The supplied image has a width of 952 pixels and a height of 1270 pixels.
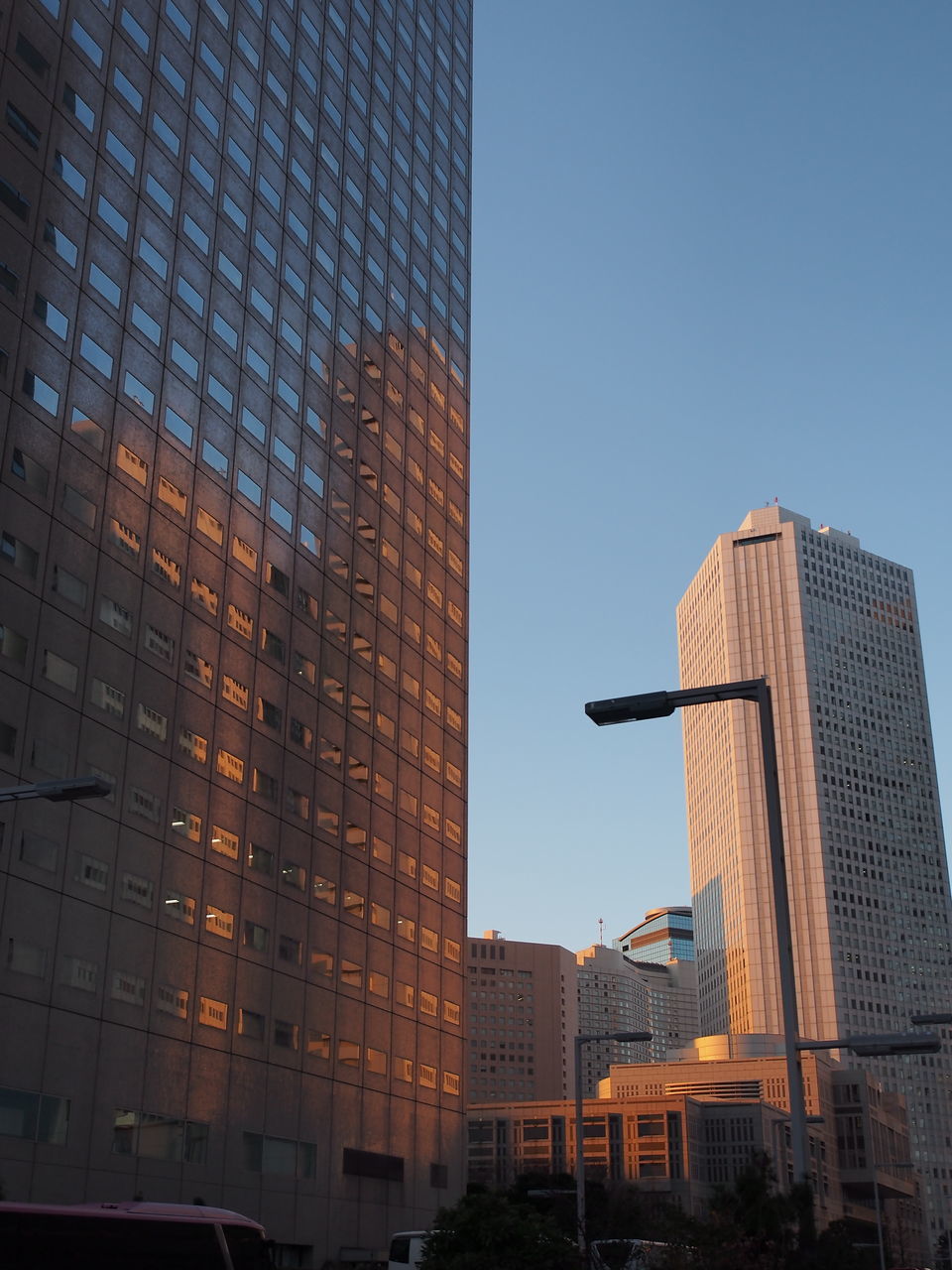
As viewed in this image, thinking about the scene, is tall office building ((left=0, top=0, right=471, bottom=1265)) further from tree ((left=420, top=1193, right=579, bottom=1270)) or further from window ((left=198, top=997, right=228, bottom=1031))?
tree ((left=420, top=1193, right=579, bottom=1270))

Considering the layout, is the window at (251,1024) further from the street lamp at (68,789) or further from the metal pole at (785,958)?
the metal pole at (785,958)

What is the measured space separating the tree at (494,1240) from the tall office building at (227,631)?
62.4 ft

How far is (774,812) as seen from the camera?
861 inches

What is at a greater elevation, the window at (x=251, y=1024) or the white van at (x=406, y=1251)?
the window at (x=251, y=1024)

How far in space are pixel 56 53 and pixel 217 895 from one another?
3807cm

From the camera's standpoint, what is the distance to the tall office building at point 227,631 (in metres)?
55.5

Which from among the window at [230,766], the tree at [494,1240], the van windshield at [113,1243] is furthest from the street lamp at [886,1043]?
the window at [230,766]

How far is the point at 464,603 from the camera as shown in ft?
322

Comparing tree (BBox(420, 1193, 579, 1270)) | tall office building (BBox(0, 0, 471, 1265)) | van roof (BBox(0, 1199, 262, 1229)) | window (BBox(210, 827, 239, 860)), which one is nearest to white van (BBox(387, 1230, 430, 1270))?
tall office building (BBox(0, 0, 471, 1265))

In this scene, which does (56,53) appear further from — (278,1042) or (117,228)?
(278,1042)

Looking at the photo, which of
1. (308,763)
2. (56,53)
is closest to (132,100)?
(56,53)

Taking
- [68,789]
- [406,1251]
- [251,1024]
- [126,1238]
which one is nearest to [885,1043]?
[68,789]

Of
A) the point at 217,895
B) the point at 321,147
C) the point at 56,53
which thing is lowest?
the point at 217,895

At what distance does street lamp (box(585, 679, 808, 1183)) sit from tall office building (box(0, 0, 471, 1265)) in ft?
116
